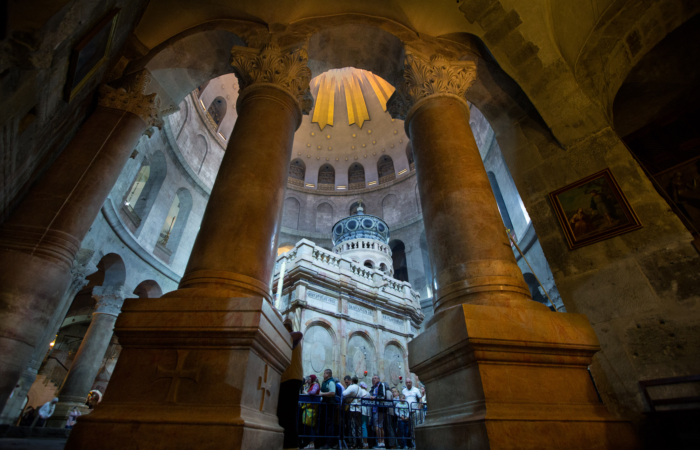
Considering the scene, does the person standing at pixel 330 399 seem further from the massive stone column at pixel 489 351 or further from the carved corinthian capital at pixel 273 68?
the carved corinthian capital at pixel 273 68

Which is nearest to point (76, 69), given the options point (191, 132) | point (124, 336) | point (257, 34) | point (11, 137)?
point (11, 137)

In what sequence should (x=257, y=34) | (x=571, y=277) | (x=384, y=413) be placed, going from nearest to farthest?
(x=571, y=277) → (x=257, y=34) → (x=384, y=413)

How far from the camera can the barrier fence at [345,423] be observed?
5.39 meters

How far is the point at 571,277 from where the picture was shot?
401 cm

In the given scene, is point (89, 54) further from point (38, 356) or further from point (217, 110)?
point (217, 110)

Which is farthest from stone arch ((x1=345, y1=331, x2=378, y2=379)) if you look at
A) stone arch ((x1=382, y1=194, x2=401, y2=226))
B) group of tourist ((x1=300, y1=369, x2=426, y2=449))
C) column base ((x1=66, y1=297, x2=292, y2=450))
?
stone arch ((x1=382, y1=194, x2=401, y2=226))

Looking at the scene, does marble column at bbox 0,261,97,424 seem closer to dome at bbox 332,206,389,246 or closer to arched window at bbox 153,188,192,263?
arched window at bbox 153,188,192,263

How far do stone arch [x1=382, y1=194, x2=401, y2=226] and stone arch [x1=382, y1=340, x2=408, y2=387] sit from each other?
37.4 feet

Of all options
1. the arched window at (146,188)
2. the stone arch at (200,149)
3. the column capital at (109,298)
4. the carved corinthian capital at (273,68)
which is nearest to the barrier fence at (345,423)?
the carved corinthian capital at (273,68)

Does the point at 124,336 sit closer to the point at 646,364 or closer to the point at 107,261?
the point at 646,364

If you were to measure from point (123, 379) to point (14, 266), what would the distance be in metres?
2.00

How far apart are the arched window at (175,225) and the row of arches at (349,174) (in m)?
9.32

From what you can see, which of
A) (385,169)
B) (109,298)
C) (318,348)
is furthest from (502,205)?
(109,298)

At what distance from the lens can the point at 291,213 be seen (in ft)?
78.1
